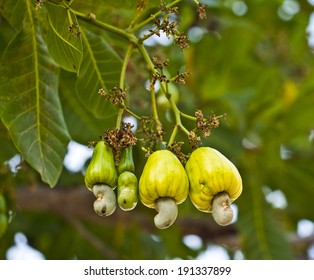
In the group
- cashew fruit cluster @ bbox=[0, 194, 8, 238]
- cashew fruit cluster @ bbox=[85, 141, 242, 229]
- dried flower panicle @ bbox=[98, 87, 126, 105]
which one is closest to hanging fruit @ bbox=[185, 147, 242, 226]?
cashew fruit cluster @ bbox=[85, 141, 242, 229]

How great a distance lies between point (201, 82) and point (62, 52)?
Result: 216cm

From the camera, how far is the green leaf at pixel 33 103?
1.70 metres

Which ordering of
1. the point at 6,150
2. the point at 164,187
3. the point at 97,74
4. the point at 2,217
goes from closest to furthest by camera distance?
the point at 164,187 → the point at 97,74 → the point at 2,217 → the point at 6,150

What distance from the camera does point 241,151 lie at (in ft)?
10.3

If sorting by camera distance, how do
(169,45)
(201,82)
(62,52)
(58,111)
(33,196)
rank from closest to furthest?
(62,52) < (58,111) < (33,196) < (169,45) < (201,82)

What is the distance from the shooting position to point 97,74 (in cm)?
189

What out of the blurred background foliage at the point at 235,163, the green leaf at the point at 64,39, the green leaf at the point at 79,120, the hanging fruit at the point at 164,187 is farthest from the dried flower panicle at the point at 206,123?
the blurred background foliage at the point at 235,163

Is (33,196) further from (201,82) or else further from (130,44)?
(130,44)

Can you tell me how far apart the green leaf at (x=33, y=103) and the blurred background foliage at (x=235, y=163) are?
86cm

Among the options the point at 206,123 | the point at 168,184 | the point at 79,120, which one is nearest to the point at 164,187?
the point at 168,184

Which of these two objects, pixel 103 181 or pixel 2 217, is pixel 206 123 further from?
pixel 2 217

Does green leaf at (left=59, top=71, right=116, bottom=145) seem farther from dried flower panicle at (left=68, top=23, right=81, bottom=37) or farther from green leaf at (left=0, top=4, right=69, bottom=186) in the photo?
dried flower panicle at (left=68, top=23, right=81, bottom=37)

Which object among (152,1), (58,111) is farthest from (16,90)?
(152,1)

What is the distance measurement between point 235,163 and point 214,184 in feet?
6.18
